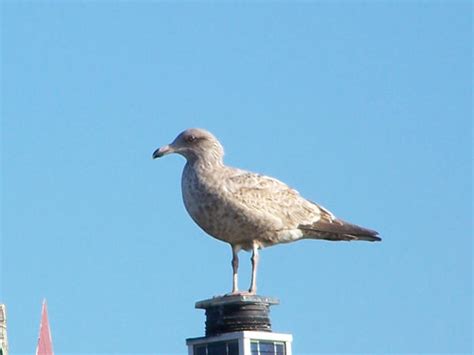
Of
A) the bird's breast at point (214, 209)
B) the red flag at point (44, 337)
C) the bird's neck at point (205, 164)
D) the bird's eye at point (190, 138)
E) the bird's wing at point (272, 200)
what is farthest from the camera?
the red flag at point (44, 337)

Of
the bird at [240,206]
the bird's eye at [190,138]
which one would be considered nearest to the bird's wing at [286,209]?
the bird at [240,206]

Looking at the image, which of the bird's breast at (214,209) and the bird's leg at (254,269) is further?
the bird's leg at (254,269)

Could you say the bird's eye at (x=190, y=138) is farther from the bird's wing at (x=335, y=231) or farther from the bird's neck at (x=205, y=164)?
the bird's wing at (x=335, y=231)

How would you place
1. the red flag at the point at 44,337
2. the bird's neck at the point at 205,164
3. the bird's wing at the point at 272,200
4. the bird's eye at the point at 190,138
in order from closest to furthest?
the bird's wing at the point at 272,200 → the bird's neck at the point at 205,164 → the bird's eye at the point at 190,138 → the red flag at the point at 44,337

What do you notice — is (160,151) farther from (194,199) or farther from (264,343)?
(264,343)

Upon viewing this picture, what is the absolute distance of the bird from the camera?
145 ft

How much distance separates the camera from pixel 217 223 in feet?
145

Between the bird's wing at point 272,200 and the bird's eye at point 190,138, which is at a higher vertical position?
the bird's eye at point 190,138

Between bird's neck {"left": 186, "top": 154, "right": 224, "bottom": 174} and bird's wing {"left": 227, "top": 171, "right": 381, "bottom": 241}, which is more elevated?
bird's neck {"left": 186, "top": 154, "right": 224, "bottom": 174}

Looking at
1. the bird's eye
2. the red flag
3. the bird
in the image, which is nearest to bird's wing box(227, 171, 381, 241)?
the bird

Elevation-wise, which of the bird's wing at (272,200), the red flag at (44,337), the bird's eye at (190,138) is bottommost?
the red flag at (44,337)

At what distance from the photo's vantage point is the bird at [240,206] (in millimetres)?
44188

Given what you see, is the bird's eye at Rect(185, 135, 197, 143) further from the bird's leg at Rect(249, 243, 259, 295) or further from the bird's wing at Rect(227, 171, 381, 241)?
the bird's leg at Rect(249, 243, 259, 295)

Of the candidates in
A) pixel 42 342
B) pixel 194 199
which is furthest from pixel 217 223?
pixel 42 342
